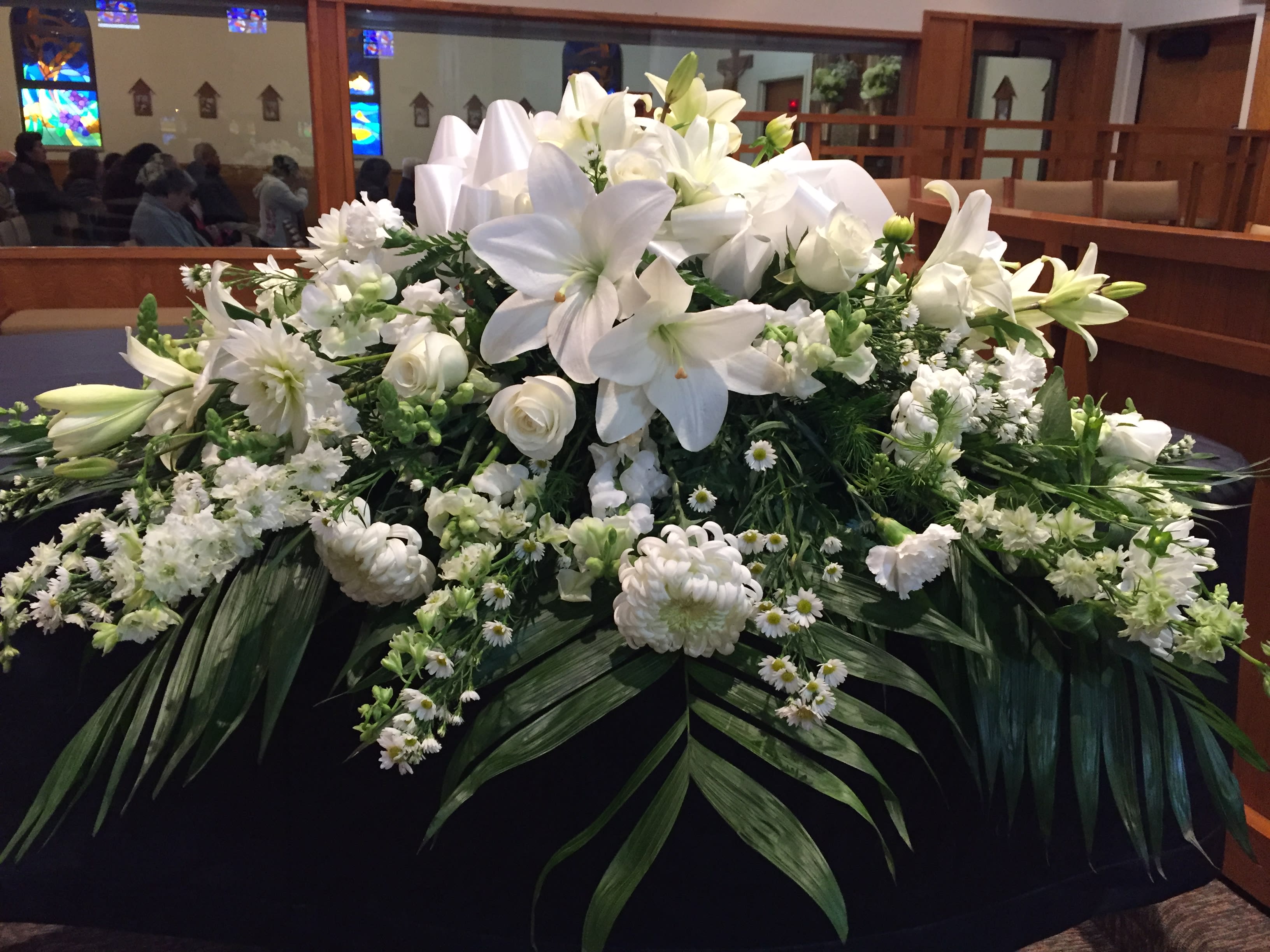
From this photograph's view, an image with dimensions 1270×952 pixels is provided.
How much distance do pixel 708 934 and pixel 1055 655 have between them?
323 millimetres

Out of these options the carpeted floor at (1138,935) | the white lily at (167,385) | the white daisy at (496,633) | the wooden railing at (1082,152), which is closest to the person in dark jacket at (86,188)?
the wooden railing at (1082,152)

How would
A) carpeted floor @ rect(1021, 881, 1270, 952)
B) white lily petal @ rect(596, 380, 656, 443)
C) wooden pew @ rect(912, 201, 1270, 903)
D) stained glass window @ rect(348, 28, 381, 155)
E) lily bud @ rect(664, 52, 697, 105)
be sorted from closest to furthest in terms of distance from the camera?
white lily petal @ rect(596, 380, 656, 443), lily bud @ rect(664, 52, 697, 105), wooden pew @ rect(912, 201, 1270, 903), carpeted floor @ rect(1021, 881, 1270, 952), stained glass window @ rect(348, 28, 381, 155)

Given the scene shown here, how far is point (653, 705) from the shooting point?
692mm

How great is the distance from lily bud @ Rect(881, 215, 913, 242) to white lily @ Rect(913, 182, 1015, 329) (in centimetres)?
3

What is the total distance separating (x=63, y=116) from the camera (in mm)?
4656

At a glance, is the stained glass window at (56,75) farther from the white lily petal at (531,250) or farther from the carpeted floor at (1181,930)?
the carpeted floor at (1181,930)

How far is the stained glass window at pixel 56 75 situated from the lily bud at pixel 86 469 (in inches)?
190

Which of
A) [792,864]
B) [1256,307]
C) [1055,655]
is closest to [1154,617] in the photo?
[1055,655]

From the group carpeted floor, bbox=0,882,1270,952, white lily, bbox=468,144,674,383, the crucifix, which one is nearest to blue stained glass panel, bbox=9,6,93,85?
the crucifix

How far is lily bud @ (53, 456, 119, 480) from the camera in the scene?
2.34 feet

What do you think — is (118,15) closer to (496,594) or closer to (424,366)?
(424,366)

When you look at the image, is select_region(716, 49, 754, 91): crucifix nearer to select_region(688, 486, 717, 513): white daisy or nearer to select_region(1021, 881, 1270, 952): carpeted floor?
select_region(1021, 881, 1270, 952): carpeted floor

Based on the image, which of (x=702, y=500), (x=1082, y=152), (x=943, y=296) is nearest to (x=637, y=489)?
(x=702, y=500)

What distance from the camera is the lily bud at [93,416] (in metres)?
0.73
